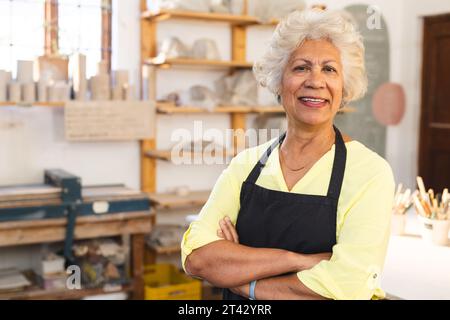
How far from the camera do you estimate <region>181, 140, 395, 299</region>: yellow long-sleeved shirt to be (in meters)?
1.61

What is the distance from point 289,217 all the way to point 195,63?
265cm

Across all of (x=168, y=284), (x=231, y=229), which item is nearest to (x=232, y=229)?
(x=231, y=229)

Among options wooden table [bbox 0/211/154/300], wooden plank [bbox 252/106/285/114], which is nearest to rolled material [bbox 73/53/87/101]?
wooden table [bbox 0/211/154/300]

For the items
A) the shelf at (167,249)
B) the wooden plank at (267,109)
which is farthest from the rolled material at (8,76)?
the wooden plank at (267,109)

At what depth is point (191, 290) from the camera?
13.7 feet

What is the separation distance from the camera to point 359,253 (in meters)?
1.61

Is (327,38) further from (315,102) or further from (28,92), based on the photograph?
(28,92)

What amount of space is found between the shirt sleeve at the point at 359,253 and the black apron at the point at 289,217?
2.5 inches

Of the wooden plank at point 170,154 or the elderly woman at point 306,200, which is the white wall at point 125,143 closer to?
the wooden plank at point 170,154

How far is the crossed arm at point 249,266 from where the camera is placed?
169cm

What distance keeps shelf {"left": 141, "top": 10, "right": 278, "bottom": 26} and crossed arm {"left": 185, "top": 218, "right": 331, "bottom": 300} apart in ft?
8.27

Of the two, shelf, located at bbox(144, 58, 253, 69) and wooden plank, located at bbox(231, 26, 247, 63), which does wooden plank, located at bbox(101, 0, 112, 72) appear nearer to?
shelf, located at bbox(144, 58, 253, 69)

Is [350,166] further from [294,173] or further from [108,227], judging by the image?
[108,227]

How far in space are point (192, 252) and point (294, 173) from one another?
37cm
